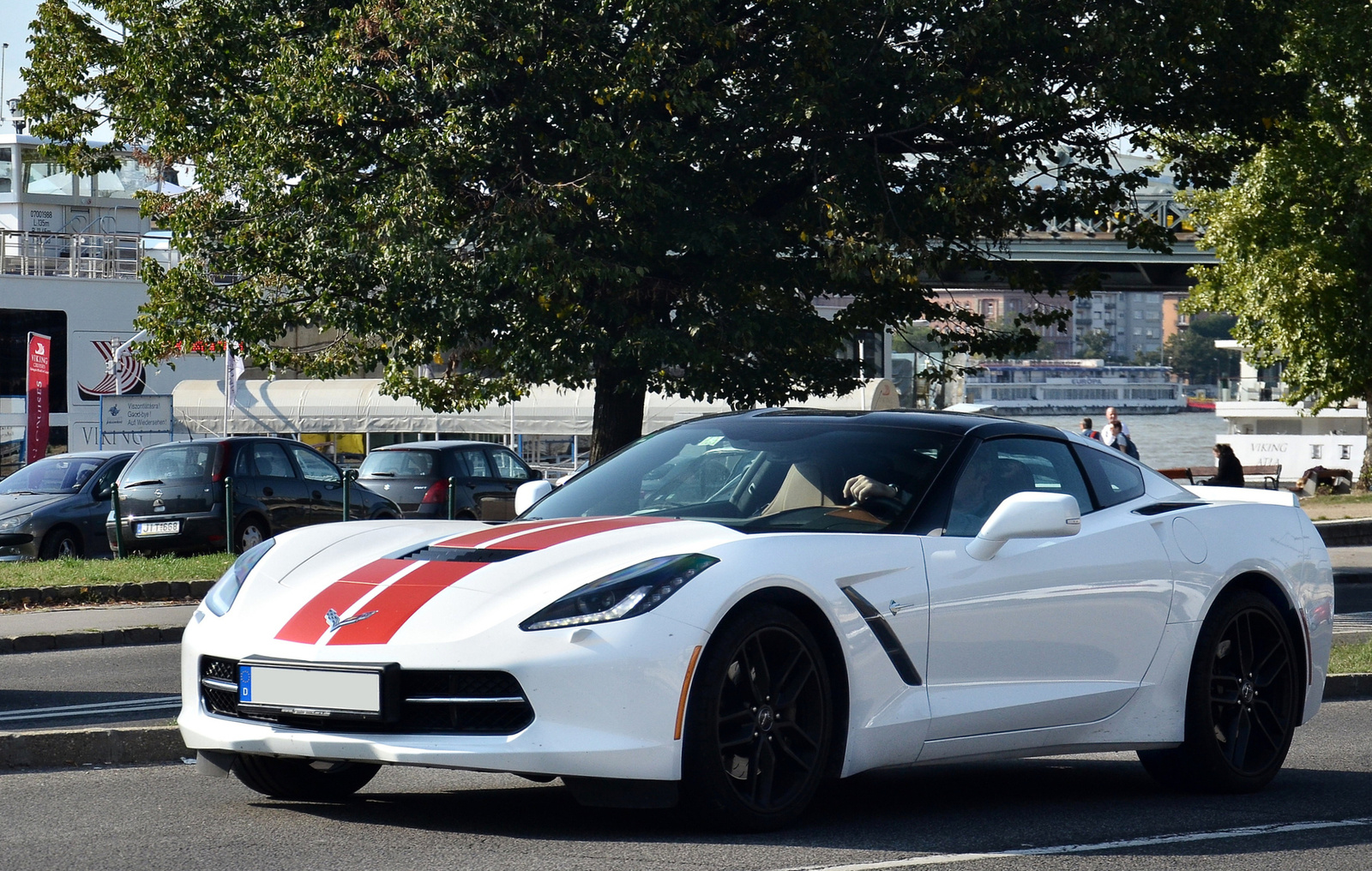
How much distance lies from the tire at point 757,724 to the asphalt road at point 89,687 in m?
4.11

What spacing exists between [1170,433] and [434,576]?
13088cm

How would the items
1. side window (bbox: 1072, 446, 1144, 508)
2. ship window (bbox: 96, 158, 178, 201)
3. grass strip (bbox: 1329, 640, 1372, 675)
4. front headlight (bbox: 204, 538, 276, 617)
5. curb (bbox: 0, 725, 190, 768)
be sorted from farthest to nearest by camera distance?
ship window (bbox: 96, 158, 178, 201)
grass strip (bbox: 1329, 640, 1372, 675)
curb (bbox: 0, 725, 190, 768)
side window (bbox: 1072, 446, 1144, 508)
front headlight (bbox: 204, 538, 276, 617)

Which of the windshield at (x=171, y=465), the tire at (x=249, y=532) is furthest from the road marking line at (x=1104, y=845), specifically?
the windshield at (x=171, y=465)

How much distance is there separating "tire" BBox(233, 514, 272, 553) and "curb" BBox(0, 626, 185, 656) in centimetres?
737

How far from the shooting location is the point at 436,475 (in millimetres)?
26016

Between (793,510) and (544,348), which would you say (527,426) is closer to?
(544,348)

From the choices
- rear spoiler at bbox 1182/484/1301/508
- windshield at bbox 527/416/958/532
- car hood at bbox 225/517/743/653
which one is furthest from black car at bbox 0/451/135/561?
rear spoiler at bbox 1182/484/1301/508

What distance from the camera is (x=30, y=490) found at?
2148 cm

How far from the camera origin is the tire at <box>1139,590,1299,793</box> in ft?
21.5

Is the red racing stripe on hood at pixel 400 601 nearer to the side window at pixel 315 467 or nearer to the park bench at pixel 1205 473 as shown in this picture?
the side window at pixel 315 467

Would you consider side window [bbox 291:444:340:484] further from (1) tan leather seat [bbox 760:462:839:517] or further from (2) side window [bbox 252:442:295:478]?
(1) tan leather seat [bbox 760:462:839:517]

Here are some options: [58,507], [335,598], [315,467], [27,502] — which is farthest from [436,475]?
[335,598]

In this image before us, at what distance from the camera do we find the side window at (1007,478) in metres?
6.06

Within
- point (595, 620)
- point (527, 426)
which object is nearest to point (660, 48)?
point (595, 620)
